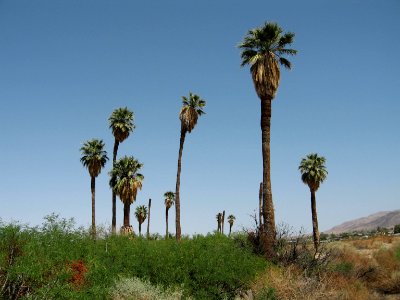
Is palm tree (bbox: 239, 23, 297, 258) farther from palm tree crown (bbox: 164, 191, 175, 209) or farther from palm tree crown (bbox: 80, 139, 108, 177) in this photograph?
palm tree crown (bbox: 164, 191, 175, 209)

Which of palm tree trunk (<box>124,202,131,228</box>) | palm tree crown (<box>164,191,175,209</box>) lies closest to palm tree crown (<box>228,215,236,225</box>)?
palm tree crown (<box>164,191,175,209</box>)

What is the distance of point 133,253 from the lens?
23.8 metres

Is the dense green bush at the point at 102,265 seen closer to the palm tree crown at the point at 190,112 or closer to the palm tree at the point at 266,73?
the palm tree at the point at 266,73

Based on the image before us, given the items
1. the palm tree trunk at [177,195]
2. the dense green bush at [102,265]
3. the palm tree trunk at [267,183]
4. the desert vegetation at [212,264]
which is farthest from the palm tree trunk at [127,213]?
the palm tree trunk at [267,183]

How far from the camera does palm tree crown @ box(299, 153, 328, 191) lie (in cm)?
5522

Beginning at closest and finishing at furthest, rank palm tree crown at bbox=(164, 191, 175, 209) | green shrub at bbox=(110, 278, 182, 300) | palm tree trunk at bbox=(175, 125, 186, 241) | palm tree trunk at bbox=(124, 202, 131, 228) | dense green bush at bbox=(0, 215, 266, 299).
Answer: dense green bush at bbox=(0, 215, 266, 299), green shrub at bbox=(110, 278, 182, 300), palm tree trunk at bbox=(175, 125, 186, 241), palm tree trunk at bbox=(124, 202, 131, 228), palm tree crown at bbox=(164, 191, 175, 209)

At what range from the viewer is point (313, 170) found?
56.0 m

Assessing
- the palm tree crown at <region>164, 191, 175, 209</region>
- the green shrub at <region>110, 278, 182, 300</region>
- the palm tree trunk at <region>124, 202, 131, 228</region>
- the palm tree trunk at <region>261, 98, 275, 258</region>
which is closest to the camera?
the green shrub at <region>110, 278, 182, 300</region>

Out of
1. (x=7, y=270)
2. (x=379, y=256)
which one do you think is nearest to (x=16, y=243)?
(x=7, y=270)

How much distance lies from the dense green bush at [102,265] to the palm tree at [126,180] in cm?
2315

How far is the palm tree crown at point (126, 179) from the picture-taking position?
172 feet

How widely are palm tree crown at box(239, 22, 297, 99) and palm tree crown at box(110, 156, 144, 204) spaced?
998 inches

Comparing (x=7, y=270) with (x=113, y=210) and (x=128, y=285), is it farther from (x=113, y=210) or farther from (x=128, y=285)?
(x=113, y=210)

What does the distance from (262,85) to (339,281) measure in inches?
569
